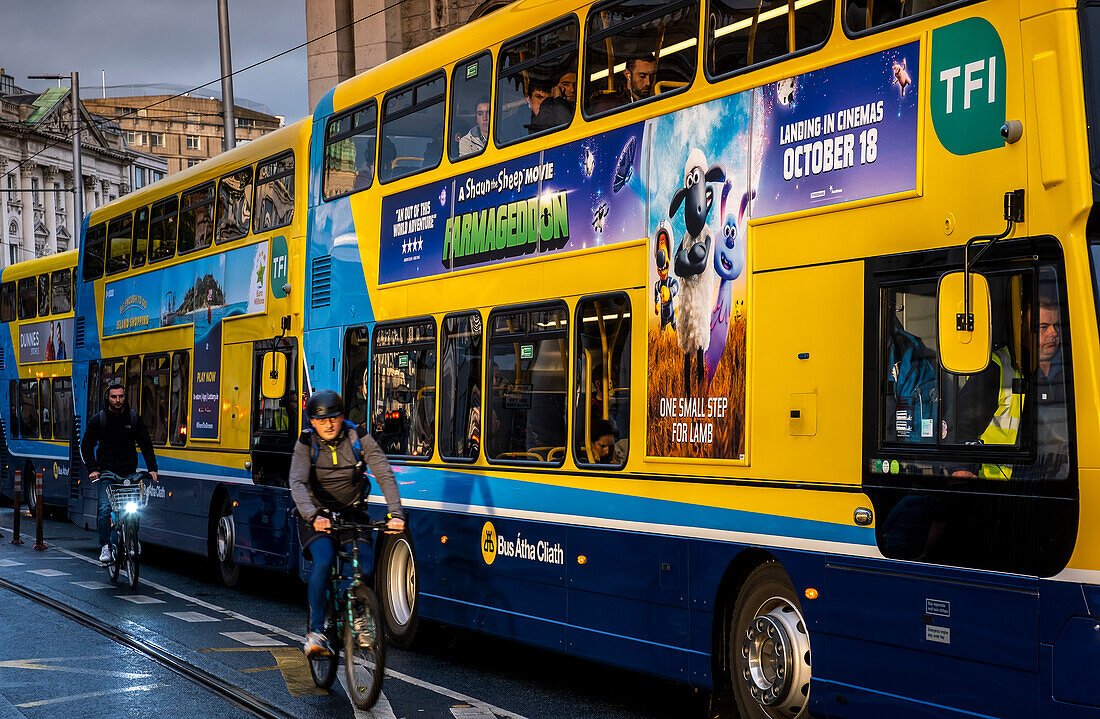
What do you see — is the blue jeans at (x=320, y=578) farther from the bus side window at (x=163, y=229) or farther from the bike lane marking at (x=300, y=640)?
the bus side window at (x=163, y=229)

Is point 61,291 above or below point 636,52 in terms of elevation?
above

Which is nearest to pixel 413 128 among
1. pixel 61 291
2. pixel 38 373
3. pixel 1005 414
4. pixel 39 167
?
pixel 1005 414

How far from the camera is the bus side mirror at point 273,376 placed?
13242 mm

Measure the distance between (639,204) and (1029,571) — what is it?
3.40 metres

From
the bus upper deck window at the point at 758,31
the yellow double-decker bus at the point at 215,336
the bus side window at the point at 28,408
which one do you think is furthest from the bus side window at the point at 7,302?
the bus upper deck window at the point at 758,31

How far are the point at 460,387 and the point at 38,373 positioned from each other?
18175mm

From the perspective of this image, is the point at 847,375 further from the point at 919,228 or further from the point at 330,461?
the point at 330,461

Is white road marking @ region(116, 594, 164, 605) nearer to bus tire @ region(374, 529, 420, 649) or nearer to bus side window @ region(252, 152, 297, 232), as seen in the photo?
bus tire @ region(374, 529, 420, 649)

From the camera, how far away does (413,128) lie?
1087 cm

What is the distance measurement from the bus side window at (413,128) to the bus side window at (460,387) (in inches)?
53.0

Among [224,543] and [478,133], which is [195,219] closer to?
[224,543]

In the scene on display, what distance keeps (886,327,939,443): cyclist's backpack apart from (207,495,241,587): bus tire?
9450 millimetres

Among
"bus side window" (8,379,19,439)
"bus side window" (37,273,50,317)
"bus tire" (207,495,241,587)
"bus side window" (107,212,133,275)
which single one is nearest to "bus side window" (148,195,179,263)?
"bus side window" (107,212,133,275)

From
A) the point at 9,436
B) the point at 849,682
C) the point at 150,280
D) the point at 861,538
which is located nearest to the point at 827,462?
the point at 861,538
